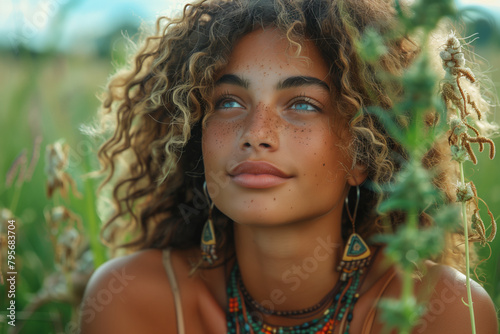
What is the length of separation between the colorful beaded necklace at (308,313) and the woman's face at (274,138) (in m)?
0.30

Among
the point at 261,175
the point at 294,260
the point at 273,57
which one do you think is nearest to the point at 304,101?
the point at 273,57

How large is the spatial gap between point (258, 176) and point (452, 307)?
67 centimetres

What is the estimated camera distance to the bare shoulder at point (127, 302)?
1.92m

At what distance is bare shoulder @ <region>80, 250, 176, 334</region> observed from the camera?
1.92 meters

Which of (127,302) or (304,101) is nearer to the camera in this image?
(304,101)

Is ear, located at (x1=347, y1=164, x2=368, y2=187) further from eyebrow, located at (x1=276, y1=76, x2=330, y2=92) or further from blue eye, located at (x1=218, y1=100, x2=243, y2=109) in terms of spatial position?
blue eye, located at (x1=218, y1=100, x2=243, y2=109)

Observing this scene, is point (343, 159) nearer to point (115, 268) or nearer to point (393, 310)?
point (115, 268)

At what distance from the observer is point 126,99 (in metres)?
2.08

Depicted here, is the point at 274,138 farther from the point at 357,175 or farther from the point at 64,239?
the point at 64,239

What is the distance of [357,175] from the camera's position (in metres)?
1.77

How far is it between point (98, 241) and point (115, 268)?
336 mm

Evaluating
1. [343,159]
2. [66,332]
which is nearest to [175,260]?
[66,332]

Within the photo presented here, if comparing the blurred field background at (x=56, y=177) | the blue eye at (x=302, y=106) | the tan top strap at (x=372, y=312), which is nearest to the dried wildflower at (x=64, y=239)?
the blurred field background at (x=56, y=177)

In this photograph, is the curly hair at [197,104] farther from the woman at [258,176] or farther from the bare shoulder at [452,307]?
the bare shoulder at [452,307]
